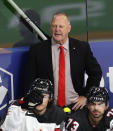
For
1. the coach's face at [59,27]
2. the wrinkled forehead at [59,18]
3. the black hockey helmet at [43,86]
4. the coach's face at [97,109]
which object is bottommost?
the coach's face at [97,109]

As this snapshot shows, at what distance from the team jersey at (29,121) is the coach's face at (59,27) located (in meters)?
0.63

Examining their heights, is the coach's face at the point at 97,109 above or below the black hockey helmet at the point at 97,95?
below

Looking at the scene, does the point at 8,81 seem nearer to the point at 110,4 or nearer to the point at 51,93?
A: the point at 51,93

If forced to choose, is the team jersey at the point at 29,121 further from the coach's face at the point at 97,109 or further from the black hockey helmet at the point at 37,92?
the coach's face at the point at 97,109

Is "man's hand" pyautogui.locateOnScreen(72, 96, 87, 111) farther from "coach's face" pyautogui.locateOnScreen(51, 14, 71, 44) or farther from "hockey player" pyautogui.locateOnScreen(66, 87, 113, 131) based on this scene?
"coach's face" pyautogui.locateOnScreen(51, 14, 71, 44)

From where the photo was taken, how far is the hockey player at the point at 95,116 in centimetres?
301

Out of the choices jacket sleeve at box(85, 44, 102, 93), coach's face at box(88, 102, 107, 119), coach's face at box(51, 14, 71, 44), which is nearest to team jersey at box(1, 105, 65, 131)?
coach's face at box(88, 102, 107, 119)

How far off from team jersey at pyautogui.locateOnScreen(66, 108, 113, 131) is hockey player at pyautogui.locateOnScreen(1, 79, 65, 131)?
9 centimetres

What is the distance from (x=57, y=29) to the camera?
10.8 ft

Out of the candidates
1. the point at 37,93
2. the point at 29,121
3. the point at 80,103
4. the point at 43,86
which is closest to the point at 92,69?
the point at 80,103

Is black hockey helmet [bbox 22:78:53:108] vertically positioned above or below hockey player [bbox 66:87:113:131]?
above

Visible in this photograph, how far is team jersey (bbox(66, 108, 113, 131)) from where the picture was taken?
3.03m

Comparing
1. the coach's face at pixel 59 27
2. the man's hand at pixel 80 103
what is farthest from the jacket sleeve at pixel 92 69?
the coach's face at pixel 59 27

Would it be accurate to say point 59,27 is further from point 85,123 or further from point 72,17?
point 85,123
